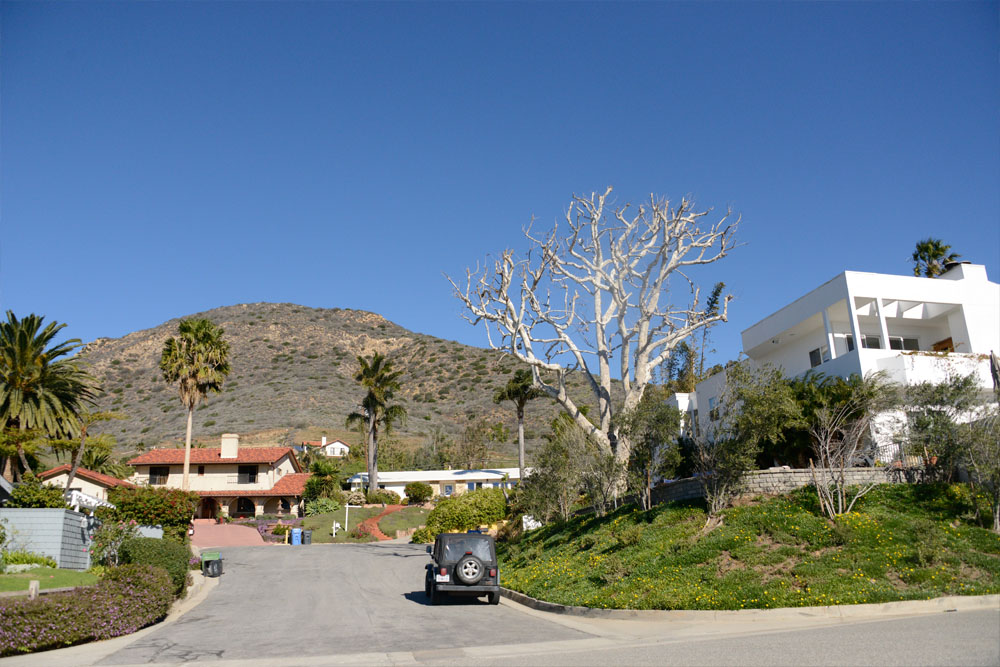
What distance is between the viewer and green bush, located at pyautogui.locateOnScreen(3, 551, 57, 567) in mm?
21219

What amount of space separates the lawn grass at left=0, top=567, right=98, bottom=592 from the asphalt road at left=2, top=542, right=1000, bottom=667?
3280 millimetres

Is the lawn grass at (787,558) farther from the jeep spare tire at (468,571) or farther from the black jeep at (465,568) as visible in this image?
the jeep spare tire at (468,571)

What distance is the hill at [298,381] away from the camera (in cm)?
10006

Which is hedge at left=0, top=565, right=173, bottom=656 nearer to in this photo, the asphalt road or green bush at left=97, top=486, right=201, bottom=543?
the asphalt road

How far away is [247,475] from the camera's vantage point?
6116 cm

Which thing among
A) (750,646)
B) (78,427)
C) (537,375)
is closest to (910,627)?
(750,646)

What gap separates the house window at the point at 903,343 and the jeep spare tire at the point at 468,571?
21.8m

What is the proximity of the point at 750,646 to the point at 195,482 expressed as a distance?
57506 millimetres

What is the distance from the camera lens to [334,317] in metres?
165

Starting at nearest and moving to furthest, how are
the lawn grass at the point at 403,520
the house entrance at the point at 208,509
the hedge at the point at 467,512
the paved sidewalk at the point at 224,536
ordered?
the hedge at the point at 467,512, the paved sidewalk at the point at 224,536, the lawn grass at the point at 403,520, the house entrance at the point at 208,509

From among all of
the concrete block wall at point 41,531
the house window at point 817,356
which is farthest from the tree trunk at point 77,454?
the house window at point 817,356

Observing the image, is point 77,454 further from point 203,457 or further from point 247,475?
point 247,475

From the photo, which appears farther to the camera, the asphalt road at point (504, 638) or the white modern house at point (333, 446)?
the white modern house at point (333, 446)

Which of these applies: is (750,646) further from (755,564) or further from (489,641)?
(755,564)
